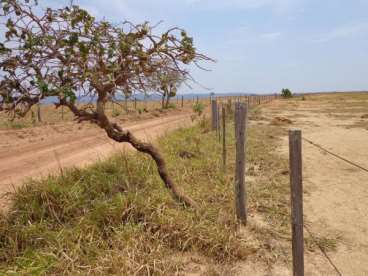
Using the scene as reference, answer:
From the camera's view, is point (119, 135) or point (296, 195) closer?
point (296, 195)

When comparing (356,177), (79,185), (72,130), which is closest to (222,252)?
(79,185)

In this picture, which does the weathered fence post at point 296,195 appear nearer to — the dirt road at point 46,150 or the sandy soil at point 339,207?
the sandy soil at point 339,207

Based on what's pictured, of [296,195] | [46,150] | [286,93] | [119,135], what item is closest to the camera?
[296,195]

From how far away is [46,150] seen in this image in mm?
10766

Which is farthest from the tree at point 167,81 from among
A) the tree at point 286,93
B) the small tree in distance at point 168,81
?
the tree at point 286,93

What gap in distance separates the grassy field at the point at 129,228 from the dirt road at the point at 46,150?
120 cm

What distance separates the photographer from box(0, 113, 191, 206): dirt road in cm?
790

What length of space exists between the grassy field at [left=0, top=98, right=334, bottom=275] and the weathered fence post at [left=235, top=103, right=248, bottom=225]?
22cm

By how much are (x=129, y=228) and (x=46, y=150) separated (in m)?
7.53

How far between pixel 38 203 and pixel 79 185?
2.16ft

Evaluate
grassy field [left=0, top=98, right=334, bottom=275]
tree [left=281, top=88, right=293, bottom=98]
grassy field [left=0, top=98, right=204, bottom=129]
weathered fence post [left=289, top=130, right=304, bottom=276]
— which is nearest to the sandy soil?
grassy field [left=0, top=98, right=334, bottom=275]

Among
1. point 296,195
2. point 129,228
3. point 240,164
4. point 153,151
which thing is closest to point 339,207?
point 240,164

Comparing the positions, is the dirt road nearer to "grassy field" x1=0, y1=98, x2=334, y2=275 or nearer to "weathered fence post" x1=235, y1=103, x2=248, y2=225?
"grassy field" x1=0, y1=98, x2=334, y2=275

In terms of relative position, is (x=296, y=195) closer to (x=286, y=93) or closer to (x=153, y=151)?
(x=153, y=151)
